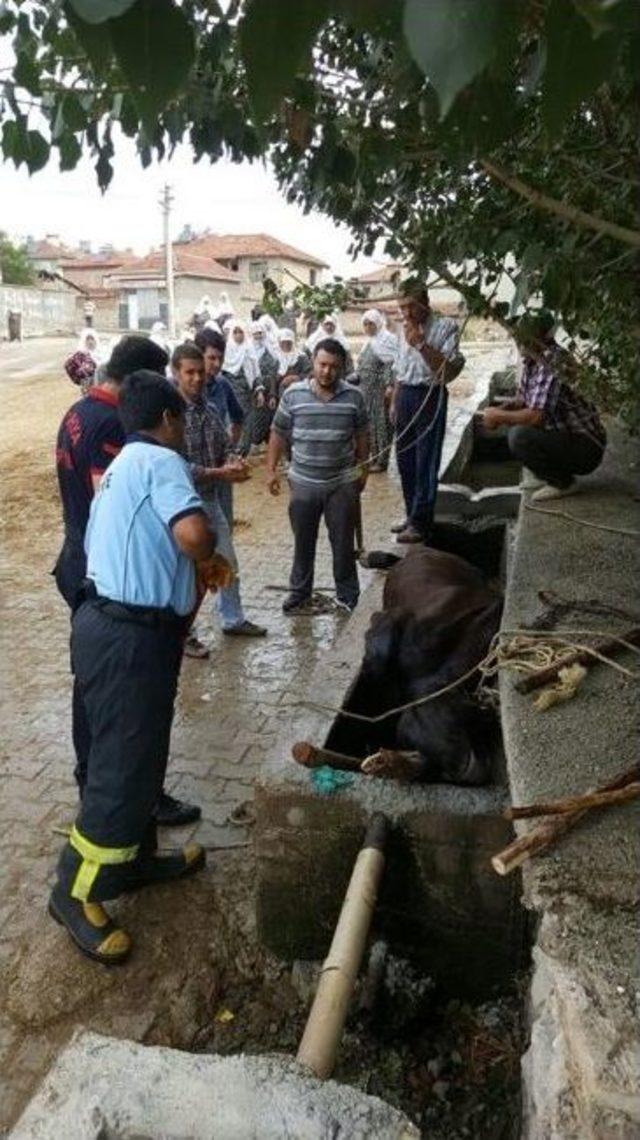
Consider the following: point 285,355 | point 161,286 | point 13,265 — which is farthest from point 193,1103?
point 13,265

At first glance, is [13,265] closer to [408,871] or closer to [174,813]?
[174,813]

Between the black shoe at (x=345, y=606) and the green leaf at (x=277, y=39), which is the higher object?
the green leaf at (x=277, y=39)

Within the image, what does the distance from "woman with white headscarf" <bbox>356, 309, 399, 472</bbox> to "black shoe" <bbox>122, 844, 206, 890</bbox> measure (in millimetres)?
8374

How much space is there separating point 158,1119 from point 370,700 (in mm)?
2317

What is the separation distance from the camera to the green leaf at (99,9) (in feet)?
2.35

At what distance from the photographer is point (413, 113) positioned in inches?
91.3

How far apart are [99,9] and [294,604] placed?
228 inches

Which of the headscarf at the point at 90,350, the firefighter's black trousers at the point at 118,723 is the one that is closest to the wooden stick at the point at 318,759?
the firefighter's black trousers at the point at 118,723

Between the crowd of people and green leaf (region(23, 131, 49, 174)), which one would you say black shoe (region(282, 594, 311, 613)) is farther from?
green leaf (region(23, 131, 49, 174))

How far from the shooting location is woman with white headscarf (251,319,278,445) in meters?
12.9

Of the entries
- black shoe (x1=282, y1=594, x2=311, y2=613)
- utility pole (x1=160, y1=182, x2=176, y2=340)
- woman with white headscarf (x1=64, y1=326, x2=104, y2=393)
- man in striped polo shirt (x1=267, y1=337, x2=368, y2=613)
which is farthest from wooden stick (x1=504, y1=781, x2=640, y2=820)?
utility pole (x1=160, y1=182, x2=176, y2=340)

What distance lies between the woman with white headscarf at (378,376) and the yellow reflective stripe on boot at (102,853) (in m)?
8.81

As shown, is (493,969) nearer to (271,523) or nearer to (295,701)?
(295,701)

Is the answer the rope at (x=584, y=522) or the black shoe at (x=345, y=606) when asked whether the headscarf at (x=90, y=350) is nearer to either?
the black shoe at (x=345, y=606)
